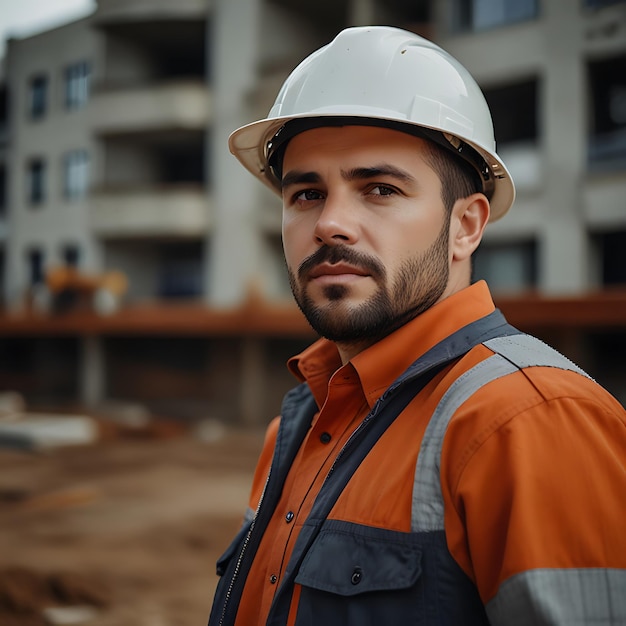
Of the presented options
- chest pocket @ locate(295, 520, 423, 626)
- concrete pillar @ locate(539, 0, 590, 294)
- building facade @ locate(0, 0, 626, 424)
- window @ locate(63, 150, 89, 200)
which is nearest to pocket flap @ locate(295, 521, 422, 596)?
chest pocket @ locate(295, 520, 423, 626)

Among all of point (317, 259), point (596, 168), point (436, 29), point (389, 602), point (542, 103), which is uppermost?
point (436, 29)

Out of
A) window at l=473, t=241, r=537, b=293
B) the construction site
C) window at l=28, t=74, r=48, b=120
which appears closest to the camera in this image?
the construction site

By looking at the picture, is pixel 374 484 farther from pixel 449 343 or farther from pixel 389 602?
pixel 449 343

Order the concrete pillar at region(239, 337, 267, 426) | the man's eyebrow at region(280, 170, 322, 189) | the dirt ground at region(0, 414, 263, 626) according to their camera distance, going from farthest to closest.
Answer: the concrete pillar at region(239, 337, 267, 426), the dirt ground at region(0, 414, 263, 626), the man's eyebrow at region(280, 170, 322, 189)

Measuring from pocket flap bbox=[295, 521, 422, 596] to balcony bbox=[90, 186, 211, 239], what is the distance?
19599 mm

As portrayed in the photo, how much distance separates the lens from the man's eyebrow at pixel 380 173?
1741 millimetres

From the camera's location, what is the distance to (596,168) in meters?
14.2

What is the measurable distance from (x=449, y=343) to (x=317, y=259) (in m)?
0.41

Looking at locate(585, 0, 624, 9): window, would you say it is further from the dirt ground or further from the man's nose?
the man's nose

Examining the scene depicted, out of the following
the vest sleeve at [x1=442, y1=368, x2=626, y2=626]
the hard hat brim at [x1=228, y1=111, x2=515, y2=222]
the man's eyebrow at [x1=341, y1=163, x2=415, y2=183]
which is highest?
the hard hat brim at [x1=228, y1=111, x2=515, y2=222]

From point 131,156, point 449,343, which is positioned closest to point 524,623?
point 449,343

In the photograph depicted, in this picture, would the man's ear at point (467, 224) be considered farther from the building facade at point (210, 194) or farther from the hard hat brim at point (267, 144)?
the building facade at point (210, 194)

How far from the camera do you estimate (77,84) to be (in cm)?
2450

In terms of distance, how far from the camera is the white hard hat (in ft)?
5.94
